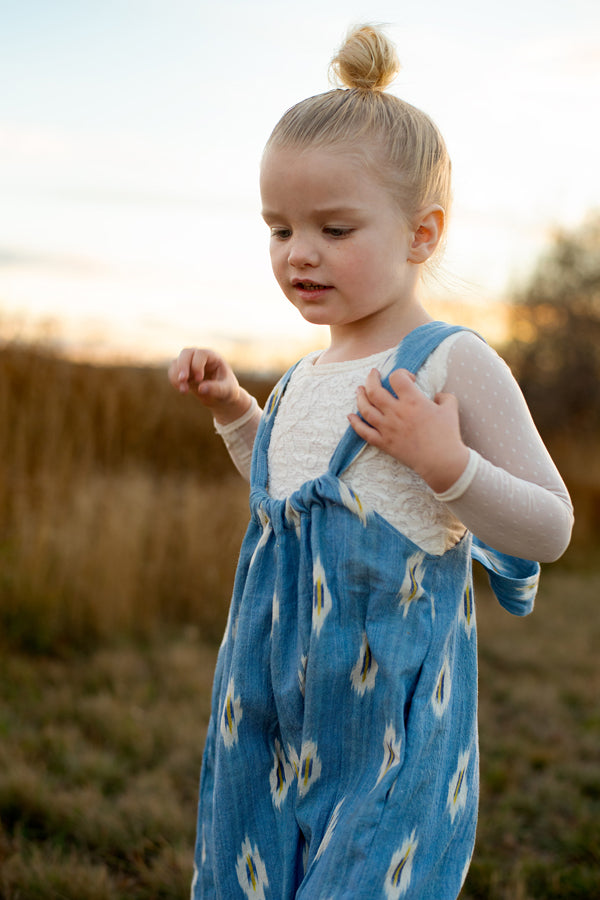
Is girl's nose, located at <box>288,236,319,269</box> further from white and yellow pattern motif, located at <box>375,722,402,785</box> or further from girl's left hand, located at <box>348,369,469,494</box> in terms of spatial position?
white and yellow pattern motif, located at <box>375,722,402,785</box>

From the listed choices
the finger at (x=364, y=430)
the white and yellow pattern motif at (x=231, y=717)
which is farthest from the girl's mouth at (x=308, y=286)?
the white and yellow pattern motif at (x=231, y=717)

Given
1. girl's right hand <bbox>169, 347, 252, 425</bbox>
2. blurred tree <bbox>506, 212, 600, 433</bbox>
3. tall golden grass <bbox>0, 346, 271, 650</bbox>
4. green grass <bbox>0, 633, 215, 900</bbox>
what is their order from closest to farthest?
girl's right hand <bbox>169, 347, 252, 425</bbox> → green grass <bbox>0, 633, 215, 900</bbox> → tall golden grass <bbox>0, 346, 271, 650</bbox> → blurred tree <bbox>506, 212, 600, 433</bbox>

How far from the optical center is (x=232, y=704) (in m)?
1.52

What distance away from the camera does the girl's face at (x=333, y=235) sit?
137 centimetres

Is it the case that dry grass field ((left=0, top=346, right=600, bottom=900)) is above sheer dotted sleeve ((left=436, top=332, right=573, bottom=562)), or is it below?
below

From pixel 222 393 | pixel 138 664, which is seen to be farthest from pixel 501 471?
pixel 138 664

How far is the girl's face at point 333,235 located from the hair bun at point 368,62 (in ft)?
0.81

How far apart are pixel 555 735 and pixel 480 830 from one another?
43.4 inches

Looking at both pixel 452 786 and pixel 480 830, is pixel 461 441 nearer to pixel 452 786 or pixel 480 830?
pixel 452 786

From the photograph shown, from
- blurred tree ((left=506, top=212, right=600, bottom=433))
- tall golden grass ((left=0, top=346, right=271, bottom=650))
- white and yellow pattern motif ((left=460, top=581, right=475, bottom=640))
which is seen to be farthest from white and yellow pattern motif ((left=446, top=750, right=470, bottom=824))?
blurred tree ((left=506, top=212, right=600, bottom=433))

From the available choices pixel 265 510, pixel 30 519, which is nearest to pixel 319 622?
pixel 265 510

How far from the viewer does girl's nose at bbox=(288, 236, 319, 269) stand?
1396 millimetres

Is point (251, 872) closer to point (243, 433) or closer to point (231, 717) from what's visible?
point (231, 717)

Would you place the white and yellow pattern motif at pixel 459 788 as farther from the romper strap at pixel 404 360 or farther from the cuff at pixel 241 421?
the cuff at pixel 241 421
